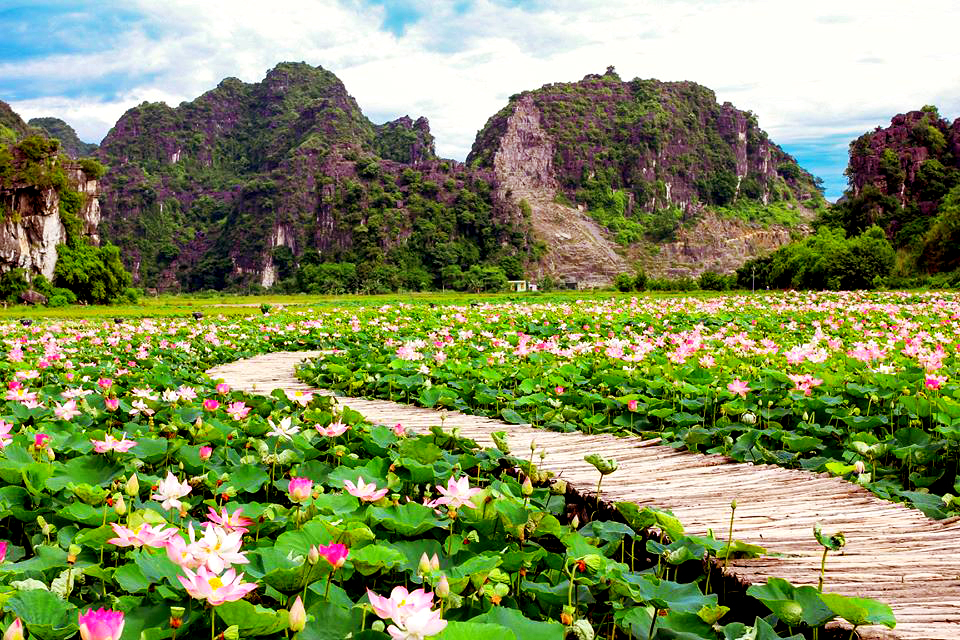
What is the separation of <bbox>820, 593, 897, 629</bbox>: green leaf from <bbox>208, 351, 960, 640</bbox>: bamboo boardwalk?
1.10 ft

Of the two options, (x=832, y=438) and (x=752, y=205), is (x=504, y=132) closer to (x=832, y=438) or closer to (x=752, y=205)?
(x=752, y=205)

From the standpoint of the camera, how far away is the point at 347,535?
6.29 feet

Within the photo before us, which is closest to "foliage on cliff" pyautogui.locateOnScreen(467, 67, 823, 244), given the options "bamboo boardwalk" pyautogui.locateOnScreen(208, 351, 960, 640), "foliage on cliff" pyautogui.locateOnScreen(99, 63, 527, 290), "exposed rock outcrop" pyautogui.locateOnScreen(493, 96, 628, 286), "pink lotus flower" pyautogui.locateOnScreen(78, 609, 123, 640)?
"exposed rock outcrop" pyautogui.locateOnScreen(493, 96, 628, 286)

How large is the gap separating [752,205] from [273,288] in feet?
334

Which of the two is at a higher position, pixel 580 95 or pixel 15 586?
pixel 580 95

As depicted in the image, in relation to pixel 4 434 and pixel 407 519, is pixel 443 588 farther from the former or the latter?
pixel 4 434

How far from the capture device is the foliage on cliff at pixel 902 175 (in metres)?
60.4

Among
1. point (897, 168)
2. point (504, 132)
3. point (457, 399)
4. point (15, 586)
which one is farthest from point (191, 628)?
point (504, 132)

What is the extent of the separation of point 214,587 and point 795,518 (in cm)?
244

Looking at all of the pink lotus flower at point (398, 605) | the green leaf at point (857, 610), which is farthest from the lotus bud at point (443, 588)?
the green leaf at point (857, 610)

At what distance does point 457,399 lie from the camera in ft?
18.7

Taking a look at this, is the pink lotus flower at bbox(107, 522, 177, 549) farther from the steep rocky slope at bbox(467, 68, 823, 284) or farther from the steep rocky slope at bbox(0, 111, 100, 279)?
the steep rocky slope at bbox(467, 68, 823, 284)

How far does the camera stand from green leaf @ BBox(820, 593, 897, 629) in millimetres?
1593

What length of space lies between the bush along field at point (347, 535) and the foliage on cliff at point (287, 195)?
8026 cm
